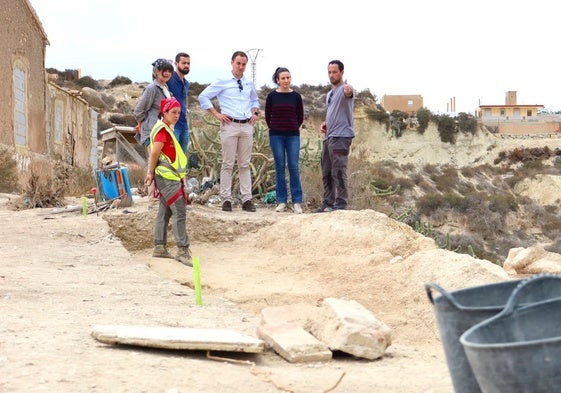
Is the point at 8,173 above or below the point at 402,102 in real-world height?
below

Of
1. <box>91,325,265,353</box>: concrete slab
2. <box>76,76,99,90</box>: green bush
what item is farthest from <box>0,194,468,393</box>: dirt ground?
<box>76,76,99,90</box>: green bush

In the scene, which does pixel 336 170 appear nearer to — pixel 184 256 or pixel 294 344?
pixel 184 256

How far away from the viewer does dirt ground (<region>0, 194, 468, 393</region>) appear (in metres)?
3.10

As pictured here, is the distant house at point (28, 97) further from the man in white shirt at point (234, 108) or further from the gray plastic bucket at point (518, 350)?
the gray plastic bucket at point (518, 350)

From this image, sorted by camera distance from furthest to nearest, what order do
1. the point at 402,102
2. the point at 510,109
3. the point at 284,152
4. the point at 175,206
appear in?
the point at 510,109
the point at 402,102
the point at 284,152
the point at 175,206

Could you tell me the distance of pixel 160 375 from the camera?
10.1ft

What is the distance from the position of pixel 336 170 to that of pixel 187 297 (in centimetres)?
338

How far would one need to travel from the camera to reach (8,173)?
1384cm

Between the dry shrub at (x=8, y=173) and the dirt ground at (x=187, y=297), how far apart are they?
15.0 ft

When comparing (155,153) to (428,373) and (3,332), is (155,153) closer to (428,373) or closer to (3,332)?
(3,332)

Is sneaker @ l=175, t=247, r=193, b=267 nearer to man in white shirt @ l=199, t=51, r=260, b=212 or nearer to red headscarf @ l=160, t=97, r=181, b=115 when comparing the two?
red headscarf @ l=160, t=97, r=181, b=115

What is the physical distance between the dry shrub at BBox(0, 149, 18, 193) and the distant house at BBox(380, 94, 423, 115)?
3969 cm

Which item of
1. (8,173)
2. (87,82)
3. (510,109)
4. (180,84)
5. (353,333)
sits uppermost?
(87,82)

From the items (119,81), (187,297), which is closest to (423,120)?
(119,81)
